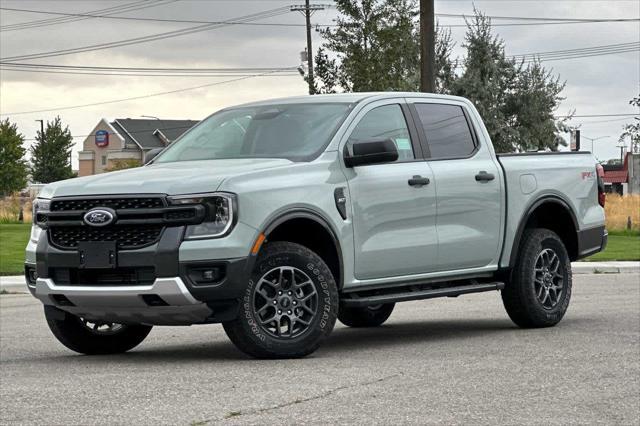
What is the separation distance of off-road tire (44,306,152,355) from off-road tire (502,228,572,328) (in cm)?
340

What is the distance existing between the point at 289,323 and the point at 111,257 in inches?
53.9

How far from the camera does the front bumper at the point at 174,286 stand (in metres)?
9.12

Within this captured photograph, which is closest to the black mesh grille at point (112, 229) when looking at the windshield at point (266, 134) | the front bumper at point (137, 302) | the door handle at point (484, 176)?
the front bumper at point (137, 302)

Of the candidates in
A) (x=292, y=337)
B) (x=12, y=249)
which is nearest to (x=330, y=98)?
(x=292, y=337)

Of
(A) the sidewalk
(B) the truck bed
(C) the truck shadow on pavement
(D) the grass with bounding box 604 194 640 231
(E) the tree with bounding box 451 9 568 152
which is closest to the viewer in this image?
(C) the truck shadow on pavement

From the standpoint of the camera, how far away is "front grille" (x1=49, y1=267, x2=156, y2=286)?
30.2 ft

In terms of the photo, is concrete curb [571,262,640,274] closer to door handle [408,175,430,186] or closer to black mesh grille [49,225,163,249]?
door handle [408,175,430,186]

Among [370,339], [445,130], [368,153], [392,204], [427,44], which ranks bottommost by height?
[370,339]

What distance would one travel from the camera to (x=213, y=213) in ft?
30.2

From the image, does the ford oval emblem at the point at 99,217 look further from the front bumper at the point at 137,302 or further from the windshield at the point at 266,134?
the windshield at the point at 266,134

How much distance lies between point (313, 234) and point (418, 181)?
1.14m

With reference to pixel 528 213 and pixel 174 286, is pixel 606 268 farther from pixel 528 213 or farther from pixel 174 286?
pixel 174 286

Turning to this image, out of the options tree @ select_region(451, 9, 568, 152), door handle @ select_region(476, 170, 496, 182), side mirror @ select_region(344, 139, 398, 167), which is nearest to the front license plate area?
side mirror @ select_region(344, 139, 398, 167)

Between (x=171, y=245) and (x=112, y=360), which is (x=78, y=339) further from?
(x=171, y=245)
